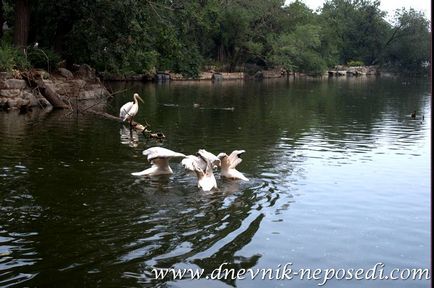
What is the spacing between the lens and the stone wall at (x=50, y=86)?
73.2 feet

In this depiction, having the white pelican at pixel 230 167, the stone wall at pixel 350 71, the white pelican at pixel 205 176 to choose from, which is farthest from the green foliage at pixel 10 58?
the stone wall at pixel 350 71

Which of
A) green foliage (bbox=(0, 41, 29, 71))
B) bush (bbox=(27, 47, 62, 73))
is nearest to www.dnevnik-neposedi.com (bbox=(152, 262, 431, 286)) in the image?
green foliage (bbox=(0, 41, 29, 71))

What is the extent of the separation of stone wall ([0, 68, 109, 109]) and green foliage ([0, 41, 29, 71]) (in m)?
0.47

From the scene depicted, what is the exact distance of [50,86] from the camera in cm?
2430

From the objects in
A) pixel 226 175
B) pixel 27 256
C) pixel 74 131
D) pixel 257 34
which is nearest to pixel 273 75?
pixel 257 34

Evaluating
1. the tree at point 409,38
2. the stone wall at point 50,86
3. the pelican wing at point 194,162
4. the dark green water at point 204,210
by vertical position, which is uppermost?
the tree at point 409,38

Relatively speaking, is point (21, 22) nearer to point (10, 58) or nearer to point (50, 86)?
point (10, 58)

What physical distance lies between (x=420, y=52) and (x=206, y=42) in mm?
44578

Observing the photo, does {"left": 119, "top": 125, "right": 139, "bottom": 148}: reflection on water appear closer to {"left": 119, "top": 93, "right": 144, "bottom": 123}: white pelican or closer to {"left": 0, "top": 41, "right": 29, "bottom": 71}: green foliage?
{"left": 119, "top": 93, "right": 144, "bottom": 123}: white pelican

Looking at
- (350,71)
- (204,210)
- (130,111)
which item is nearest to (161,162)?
(204,210)

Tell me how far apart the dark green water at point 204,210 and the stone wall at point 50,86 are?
5.81 metres

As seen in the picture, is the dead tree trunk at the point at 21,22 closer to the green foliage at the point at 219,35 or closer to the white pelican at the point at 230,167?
the green foliage at the point at 219,35

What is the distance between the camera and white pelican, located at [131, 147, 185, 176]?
10.4 metres

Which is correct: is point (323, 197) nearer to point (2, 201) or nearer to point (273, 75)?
point (2, 201)
